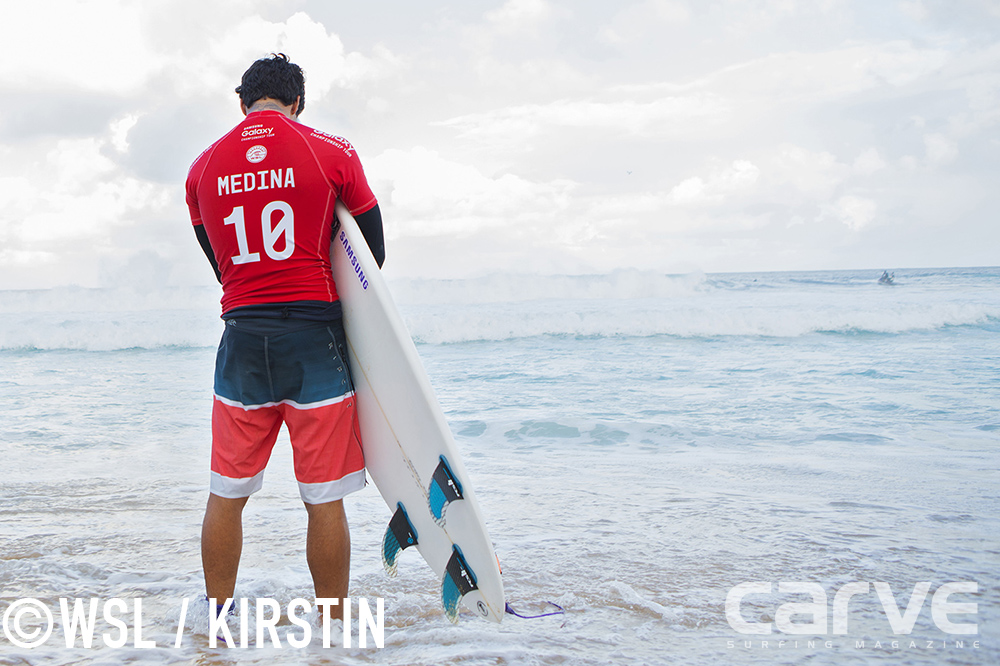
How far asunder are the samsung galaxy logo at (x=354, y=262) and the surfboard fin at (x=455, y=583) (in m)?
0.78

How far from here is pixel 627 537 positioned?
2.71 metres

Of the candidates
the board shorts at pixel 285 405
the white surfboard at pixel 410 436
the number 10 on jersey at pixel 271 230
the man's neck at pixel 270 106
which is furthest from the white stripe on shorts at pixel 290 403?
Result: the man's neck at pixel 270 106

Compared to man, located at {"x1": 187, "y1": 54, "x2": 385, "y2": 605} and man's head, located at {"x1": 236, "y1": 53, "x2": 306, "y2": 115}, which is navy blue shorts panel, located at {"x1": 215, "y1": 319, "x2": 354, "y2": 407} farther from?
man's head, located at {"x1": 236, "y1": 53, "x2": 306, "y2": 115}

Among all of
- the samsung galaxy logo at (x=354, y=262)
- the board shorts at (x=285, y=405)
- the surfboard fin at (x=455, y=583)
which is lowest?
the surfboard fin at (x=455, y=583)

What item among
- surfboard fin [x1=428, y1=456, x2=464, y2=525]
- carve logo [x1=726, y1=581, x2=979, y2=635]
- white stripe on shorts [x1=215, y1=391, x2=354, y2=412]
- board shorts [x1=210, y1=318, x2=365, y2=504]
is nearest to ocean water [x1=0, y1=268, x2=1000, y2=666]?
carve logo [x1=726, y1=581, x2=979, y2=635]

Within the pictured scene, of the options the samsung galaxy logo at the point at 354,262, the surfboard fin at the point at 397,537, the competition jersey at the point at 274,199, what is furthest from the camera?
the surfboard fin at the point at 397,537

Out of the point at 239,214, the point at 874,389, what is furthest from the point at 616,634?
the point at 874,389

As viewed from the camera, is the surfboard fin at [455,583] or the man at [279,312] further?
the surfboard fin at [455,583]

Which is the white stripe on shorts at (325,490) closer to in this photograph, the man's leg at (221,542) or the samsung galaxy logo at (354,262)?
the man's leg at (221,542)

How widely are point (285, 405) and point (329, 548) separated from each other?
1.36 ft

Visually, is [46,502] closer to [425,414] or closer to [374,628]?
[374,628]

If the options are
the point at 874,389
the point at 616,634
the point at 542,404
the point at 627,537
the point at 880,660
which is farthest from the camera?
the point at 874,389

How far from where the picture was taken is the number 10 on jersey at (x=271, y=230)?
5.85ft

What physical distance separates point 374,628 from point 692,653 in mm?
880
